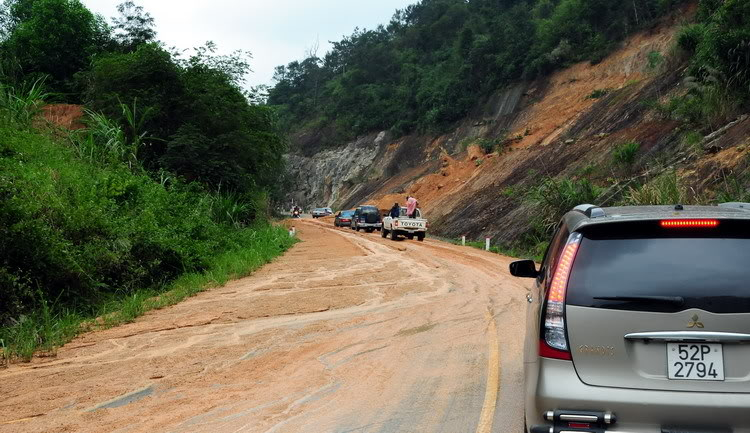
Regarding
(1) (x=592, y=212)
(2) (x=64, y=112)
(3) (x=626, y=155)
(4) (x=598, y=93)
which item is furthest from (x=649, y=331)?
(4) (x=598, y=93)

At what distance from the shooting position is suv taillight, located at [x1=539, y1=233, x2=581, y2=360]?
4070mm

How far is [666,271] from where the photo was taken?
3.99 meters

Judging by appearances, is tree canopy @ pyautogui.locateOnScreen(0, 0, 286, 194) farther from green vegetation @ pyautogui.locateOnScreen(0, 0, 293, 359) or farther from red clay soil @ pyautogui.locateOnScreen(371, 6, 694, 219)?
red clay soil @ pyautogui.locateOnScreen(371, 6, 694, 219)

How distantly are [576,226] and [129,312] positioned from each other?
9.22 meters

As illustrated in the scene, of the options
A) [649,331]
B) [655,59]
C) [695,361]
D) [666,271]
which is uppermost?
[655,59]

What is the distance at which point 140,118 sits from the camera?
88.8 feet

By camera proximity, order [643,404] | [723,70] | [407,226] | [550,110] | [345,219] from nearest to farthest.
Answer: [643,404]
[723,70]
[407,226]
[550,110]
[345,219]

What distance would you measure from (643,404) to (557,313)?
661 mm

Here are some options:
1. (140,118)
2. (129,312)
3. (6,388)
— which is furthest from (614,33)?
(6,388)

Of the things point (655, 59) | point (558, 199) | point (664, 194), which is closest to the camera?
point (664, 194)

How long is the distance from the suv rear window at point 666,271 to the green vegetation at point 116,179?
735 cm

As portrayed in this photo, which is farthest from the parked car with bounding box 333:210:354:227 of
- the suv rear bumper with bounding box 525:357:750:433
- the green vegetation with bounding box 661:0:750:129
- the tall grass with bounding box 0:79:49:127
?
the suv rear bumper with bounding box 525:357:750:433

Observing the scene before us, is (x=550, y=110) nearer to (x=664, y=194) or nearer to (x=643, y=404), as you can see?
(x=664, y=194)

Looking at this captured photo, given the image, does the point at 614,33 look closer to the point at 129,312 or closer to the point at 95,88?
the point at 95,88
